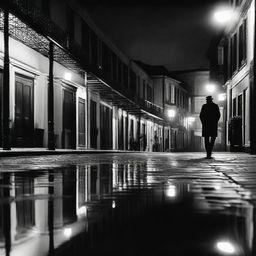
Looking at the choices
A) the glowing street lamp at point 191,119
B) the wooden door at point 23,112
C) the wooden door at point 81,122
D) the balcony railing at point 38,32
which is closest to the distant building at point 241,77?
the balcony railing at point 38,32

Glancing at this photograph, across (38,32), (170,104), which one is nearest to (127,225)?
(38,32)

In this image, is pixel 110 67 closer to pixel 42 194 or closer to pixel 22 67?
pixel 22 67

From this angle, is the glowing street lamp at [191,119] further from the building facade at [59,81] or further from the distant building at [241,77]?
the distant building at [241,77]

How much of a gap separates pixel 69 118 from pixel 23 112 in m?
5.64

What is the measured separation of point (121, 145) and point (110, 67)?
5508 millimetres

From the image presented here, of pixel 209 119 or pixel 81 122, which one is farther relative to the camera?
pixel 81 122

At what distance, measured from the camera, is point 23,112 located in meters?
19.9

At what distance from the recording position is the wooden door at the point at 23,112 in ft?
62.8

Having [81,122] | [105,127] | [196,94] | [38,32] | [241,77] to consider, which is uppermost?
[196,94]

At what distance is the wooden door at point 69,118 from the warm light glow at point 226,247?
75.1ft

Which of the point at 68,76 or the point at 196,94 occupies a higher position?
the point at 196,94

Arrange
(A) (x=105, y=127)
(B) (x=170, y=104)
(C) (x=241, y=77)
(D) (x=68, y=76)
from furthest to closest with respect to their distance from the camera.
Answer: (B) (x=170, y=104) < (A) (x=105, y=127) < (D) (x=68, y=76) < (C) (x=241, y=77)

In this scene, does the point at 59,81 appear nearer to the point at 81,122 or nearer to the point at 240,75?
the point at 81,122

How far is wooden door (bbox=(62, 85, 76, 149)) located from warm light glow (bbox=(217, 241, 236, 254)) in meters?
22.9
